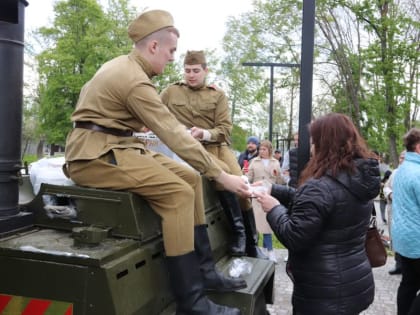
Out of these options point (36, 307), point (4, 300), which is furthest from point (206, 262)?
point (4, 300)

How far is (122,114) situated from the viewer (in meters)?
2.74

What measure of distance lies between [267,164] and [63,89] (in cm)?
1948

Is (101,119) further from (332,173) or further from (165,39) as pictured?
(332,173)

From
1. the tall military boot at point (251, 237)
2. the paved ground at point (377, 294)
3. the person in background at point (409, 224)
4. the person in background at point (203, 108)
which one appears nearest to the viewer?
the person in background at point (409, 224)

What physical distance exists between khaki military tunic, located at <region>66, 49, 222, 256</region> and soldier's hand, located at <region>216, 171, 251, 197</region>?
243 millimetres

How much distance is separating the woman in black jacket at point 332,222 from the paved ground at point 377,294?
8.44ft

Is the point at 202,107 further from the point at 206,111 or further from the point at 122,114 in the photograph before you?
the point at 122,114

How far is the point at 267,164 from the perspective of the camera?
25.4 feet

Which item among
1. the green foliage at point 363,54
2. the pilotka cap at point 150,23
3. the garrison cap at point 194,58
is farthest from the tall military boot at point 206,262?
the green foliage at point 363,54

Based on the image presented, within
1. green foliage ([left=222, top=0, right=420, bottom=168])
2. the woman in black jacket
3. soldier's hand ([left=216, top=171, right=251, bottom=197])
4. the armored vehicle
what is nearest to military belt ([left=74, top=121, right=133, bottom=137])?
the armored vehicle

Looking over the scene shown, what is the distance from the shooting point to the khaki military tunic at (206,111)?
4.40 meters

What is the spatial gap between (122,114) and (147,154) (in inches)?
11.4

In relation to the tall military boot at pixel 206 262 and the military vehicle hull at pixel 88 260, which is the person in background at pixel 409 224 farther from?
the tall military boot at pixel 206 262

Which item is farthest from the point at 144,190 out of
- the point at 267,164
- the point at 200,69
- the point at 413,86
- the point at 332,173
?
the point at 413,86
